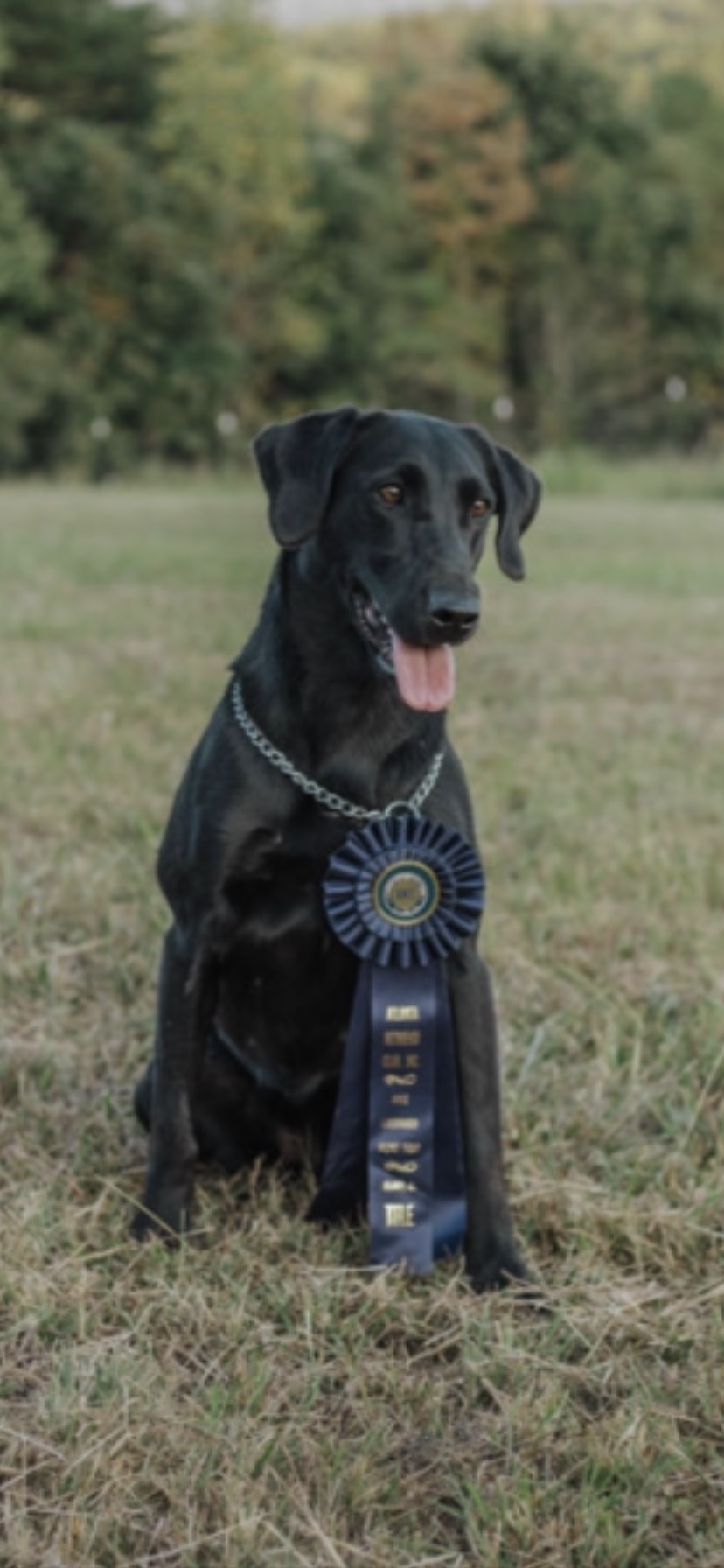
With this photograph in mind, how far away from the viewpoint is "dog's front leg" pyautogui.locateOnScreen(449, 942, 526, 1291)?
8.09 feet

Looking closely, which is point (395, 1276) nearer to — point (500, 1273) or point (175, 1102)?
point (500, 1273)

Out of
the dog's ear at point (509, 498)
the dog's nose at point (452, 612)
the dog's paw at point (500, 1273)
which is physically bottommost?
the dog's paw at point (500, 1273)

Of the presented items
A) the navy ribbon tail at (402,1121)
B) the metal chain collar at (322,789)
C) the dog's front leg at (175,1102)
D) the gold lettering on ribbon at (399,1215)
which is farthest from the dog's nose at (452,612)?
the gold lettering on ribbon at (399,1215)

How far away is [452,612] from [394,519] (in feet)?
0.68

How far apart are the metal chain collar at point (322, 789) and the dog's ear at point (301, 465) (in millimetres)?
262

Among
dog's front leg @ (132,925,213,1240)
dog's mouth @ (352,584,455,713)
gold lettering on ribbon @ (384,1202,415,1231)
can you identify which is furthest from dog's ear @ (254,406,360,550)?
gold lettering on ribbon @ (384,1202,415,1231)

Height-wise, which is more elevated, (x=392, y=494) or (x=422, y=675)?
(x=392, y=494)

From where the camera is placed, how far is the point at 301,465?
2467mm

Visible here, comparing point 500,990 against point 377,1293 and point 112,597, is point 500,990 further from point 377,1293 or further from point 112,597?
point 112,597

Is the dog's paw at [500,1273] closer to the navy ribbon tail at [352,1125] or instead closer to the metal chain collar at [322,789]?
the navy ribbon tail at [352,1125]

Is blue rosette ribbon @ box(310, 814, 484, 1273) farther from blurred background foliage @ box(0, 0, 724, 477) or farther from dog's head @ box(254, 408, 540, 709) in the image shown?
blurred background foliage @ box(0, 0, 724, 477)

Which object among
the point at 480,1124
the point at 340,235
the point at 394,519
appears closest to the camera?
the point at 394,519

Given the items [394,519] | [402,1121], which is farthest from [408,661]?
[402,1121]

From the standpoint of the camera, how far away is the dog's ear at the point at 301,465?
7.89 feet
